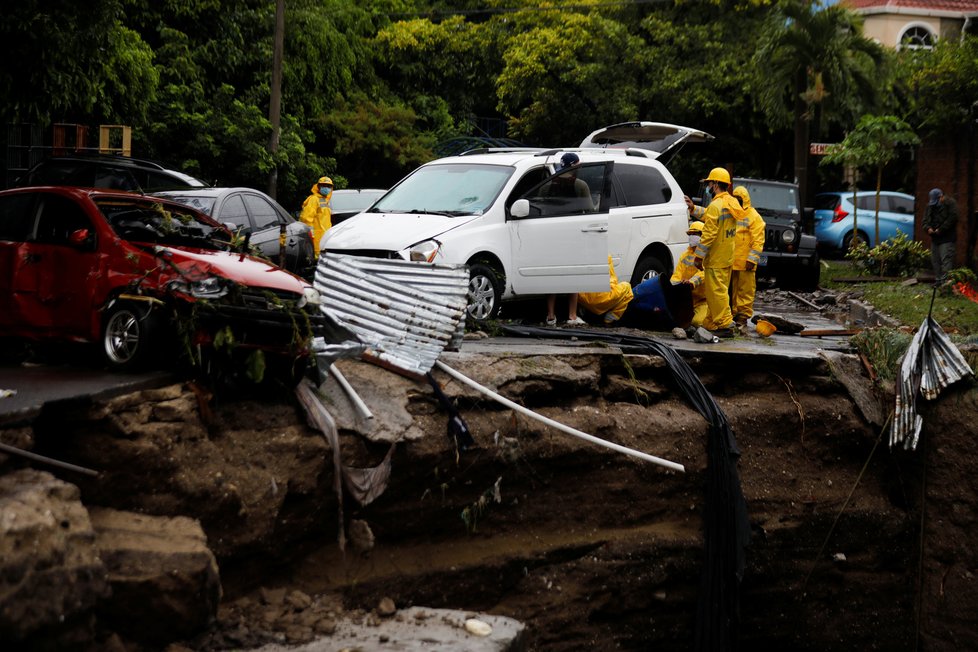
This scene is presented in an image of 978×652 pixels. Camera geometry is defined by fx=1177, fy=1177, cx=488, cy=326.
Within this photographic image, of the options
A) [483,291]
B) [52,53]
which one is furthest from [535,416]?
[52,53]

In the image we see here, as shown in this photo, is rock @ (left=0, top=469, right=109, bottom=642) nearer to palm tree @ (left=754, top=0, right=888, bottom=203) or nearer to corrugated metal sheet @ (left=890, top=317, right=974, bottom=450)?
corrugated metal sheet @ (left=890, top=317, right=974, bottom=450)

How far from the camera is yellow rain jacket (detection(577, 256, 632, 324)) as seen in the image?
11930 mm

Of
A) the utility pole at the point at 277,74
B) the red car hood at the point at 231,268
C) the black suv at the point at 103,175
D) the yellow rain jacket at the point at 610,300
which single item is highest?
the utility pole at the point at 277,74

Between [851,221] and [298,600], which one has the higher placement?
[851,221]

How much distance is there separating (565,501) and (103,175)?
25.8 ft

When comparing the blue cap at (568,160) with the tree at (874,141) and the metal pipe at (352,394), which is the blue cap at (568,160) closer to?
the metal pipe at (352,394)

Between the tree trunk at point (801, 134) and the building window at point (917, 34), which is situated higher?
the building window at point (917, 34)

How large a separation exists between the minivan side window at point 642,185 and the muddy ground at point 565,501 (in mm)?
2668

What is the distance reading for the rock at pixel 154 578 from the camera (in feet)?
21.5

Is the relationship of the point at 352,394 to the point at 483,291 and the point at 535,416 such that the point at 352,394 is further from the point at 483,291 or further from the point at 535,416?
the point at 483,291

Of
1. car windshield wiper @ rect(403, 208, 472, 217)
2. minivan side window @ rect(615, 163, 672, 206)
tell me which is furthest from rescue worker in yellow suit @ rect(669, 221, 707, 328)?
→ car windshield wiper @ rect(403, 208, 472, 217)

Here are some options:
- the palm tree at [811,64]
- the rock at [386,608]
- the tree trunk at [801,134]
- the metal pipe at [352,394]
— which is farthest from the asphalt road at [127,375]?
the palm tree at [811,64]

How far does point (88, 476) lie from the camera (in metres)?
7.12

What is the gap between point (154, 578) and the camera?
662 centimetres
